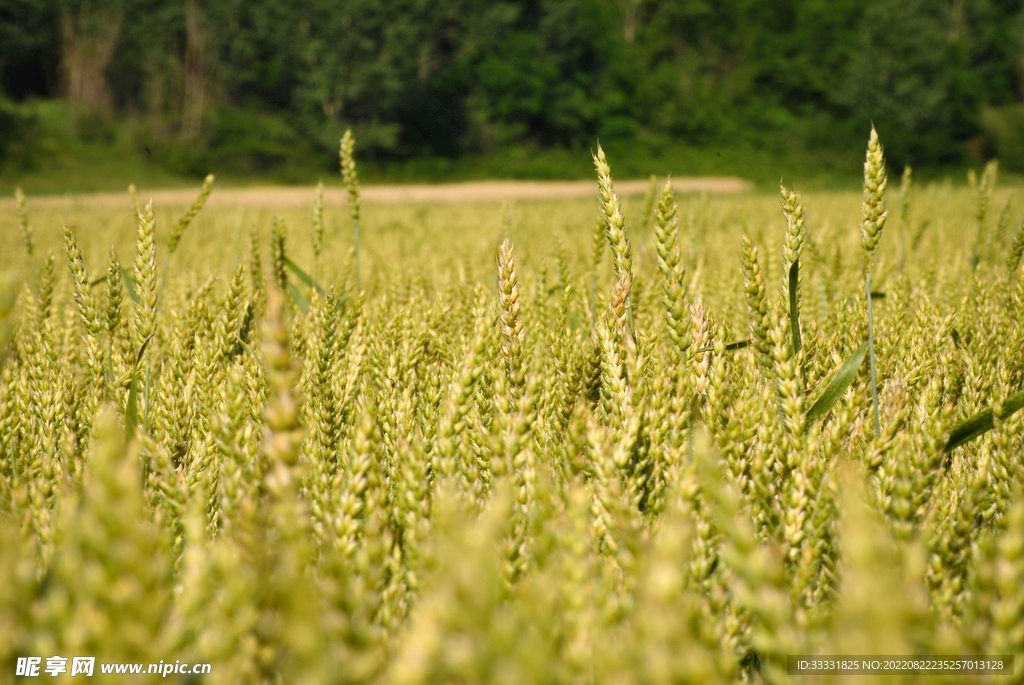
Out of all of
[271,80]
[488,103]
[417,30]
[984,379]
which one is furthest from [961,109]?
[984,379]

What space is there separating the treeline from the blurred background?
82 millimetres

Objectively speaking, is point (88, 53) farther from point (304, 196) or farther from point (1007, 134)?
point (1007, 134)

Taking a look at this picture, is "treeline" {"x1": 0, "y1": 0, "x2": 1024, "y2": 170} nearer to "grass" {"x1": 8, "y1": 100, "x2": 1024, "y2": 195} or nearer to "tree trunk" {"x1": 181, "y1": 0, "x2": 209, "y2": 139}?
"tree trunk" {"x1": 181, "y1": 0, "x2": 209, "y2": 139}

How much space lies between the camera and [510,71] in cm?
2942

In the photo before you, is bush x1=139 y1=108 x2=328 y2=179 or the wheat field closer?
the wheat field

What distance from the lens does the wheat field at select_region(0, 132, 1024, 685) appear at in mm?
406

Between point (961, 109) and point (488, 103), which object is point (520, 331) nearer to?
point (488, 103)

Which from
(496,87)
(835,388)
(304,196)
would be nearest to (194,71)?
(496,87)

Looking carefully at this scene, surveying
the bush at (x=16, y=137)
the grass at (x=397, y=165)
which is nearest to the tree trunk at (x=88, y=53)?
the grass at (x=397, y=165)

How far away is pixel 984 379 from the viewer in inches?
49.6

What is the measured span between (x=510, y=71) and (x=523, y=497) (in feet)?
99.9

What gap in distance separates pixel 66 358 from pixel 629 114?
1284 inches

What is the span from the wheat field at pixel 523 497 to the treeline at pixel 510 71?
746 inches

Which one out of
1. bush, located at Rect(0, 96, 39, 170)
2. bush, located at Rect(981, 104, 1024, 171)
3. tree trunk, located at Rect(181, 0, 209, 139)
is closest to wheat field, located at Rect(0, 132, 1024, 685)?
bush, located at Rect(0, 96, 39, 170)
